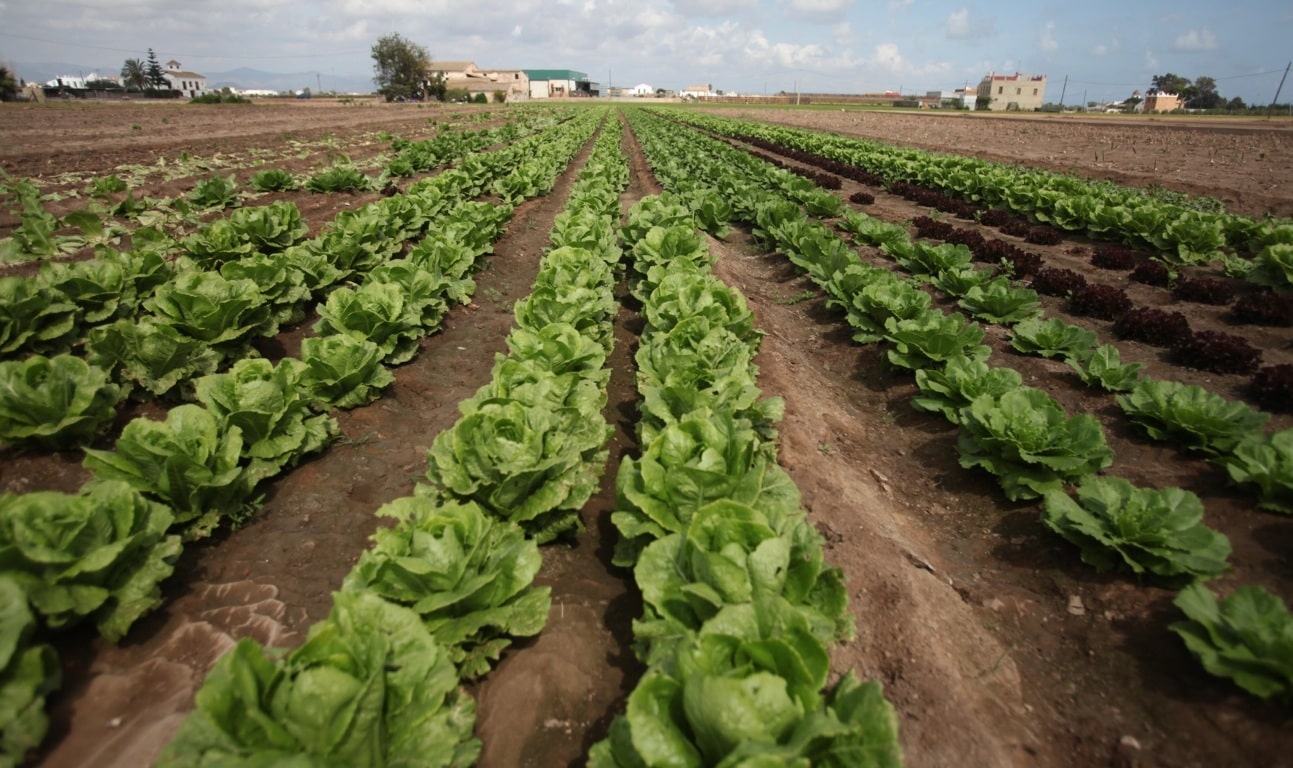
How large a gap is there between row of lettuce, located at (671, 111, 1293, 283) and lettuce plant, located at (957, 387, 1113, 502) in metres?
7.31

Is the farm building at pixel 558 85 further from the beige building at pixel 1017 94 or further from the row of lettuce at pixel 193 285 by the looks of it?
the row of lettuce at pixel 193 285

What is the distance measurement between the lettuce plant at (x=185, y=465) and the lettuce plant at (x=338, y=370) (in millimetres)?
1166

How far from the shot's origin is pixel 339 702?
8.13 feet

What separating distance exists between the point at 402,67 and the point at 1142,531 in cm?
11935

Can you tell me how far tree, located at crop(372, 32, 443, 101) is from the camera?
9856cm

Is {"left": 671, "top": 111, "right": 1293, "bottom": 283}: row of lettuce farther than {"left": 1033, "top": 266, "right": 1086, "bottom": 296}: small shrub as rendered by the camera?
Yes

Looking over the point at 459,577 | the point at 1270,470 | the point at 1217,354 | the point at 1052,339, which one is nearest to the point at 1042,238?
the point at 1217,354

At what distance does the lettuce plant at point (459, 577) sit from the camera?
3.30 meters

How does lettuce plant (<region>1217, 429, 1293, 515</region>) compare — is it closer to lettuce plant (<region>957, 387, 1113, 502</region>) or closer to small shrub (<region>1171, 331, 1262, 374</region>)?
lettuce plant (<region>957, 387, 1113, 502</region>)

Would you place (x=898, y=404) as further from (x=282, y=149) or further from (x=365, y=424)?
(x=282, y=149)

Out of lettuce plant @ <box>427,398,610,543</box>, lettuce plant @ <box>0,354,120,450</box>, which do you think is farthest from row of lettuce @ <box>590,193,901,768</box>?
lettuce plant @ <box>0,354,120,450</box>

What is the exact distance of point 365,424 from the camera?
19.8 feet

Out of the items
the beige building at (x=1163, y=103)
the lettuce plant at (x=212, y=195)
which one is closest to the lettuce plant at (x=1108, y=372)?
the lettuce plant at (x=212, y=195)

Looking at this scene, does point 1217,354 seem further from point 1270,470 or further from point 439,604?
point 439,604
